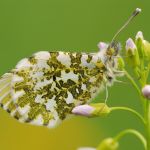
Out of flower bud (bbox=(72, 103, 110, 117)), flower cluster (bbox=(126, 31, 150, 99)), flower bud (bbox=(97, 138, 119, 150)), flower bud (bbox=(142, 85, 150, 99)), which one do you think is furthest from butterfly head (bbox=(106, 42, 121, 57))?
flower bud (bbox=(97, 138, 119, 150))

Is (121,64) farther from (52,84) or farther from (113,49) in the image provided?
(52,84)

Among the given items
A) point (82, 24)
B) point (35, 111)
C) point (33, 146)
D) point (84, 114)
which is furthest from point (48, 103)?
point (82, 24)

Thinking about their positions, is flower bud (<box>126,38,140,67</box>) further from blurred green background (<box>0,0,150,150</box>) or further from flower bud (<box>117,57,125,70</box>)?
blurred green background (<box>0,0,150,150</box>)

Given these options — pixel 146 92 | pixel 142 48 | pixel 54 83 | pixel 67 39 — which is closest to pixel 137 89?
pixel 146 92

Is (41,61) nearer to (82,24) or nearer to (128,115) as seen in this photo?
(128,115)

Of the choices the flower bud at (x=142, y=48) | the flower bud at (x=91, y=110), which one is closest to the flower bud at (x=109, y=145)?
the flower bud at (x=91, y=110)

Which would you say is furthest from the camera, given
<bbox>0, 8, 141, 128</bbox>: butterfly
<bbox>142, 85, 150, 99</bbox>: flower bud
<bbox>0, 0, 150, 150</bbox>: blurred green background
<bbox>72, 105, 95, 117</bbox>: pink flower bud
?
<bbox>0, 0, 150, 150</bbox>: blurred green background

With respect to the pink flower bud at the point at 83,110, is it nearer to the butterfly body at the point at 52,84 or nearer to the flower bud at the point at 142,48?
the butterfly body at the point at 52,84
